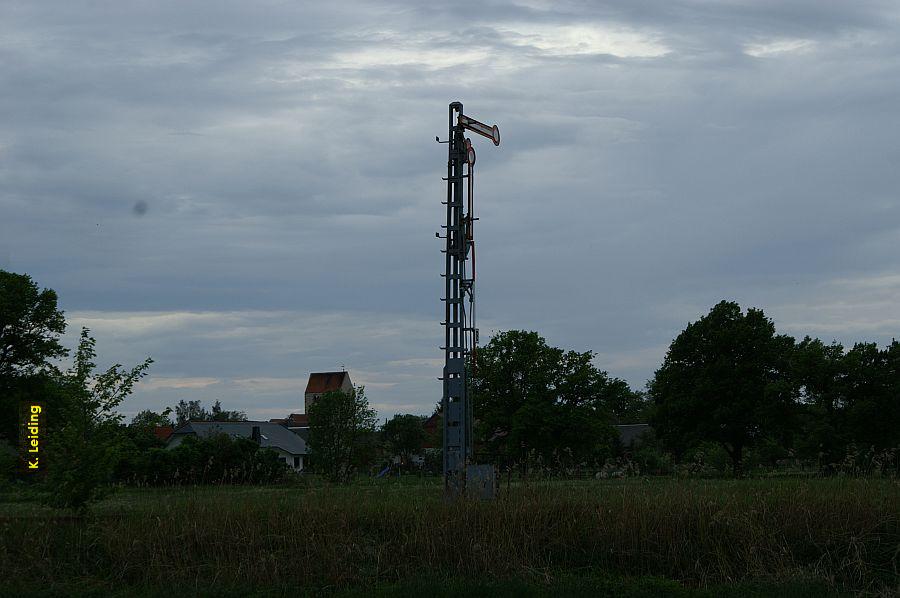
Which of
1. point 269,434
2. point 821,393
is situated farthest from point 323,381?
point 821,393

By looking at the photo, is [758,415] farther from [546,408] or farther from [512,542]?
[512,542]

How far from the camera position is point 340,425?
2554 inches

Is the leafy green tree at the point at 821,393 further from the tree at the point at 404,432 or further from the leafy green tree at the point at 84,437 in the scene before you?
the tree at the point at 404,432

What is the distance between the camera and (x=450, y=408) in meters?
22.6

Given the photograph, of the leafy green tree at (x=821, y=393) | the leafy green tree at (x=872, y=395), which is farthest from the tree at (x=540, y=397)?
the leafy green tree at (x=872, y=395)

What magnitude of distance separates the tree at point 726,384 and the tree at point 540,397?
8.97 meters

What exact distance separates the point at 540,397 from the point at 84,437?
167 feet

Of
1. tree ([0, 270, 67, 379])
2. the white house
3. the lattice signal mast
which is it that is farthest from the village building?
the lattice signal mast

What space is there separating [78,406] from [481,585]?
893 cm

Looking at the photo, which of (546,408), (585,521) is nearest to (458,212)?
(585,521)

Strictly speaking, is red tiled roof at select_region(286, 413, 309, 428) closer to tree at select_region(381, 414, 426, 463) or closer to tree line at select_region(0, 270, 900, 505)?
tree at select_region(381, 414, 426, 463)

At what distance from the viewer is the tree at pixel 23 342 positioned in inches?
1946

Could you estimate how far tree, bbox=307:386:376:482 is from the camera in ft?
210

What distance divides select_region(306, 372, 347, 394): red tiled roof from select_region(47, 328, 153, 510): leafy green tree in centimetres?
15025
